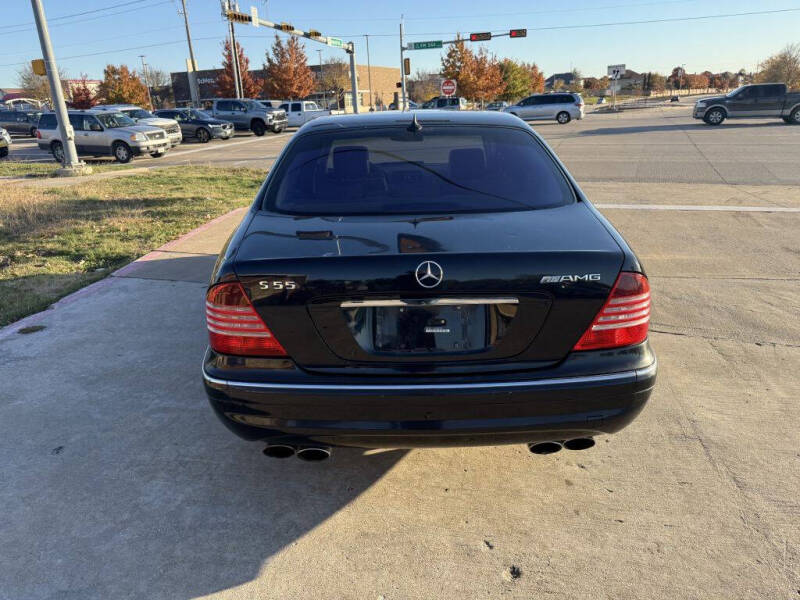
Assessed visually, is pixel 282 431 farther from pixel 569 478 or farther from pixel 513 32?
pixel 513 32

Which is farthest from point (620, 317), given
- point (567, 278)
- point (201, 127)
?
point (201, 127)

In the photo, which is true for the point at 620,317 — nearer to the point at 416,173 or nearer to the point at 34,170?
the point at 416,173

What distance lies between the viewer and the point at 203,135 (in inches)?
1152

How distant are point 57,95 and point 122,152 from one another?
4393 mm

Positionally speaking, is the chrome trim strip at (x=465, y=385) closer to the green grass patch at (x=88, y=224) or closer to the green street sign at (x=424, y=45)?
the green grass patch at (x=88, y=224)

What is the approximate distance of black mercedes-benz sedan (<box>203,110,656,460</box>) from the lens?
234cm

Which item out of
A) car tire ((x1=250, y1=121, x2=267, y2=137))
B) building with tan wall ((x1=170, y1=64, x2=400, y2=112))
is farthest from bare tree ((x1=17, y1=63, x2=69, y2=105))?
car tire ((x1=250, y1=121, x2=267, y2=137))

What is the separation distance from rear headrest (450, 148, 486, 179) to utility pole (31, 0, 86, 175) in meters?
16.0

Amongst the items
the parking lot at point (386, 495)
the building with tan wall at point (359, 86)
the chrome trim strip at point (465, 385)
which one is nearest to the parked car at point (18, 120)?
the building with tan wall at point (359, 86)

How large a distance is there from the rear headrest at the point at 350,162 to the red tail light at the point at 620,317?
1473mm

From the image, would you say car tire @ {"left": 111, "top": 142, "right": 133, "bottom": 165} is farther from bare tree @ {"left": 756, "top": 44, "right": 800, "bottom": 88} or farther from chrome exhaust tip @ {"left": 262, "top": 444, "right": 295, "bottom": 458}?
bare tree @ {"left": 756, "top": 44, "right": 800, "bottom": 88}

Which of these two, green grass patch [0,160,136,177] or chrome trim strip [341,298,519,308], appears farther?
green grass patch [0,160,136,177]

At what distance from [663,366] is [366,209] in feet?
8.23

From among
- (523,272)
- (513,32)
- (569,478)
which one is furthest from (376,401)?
(513,32)
